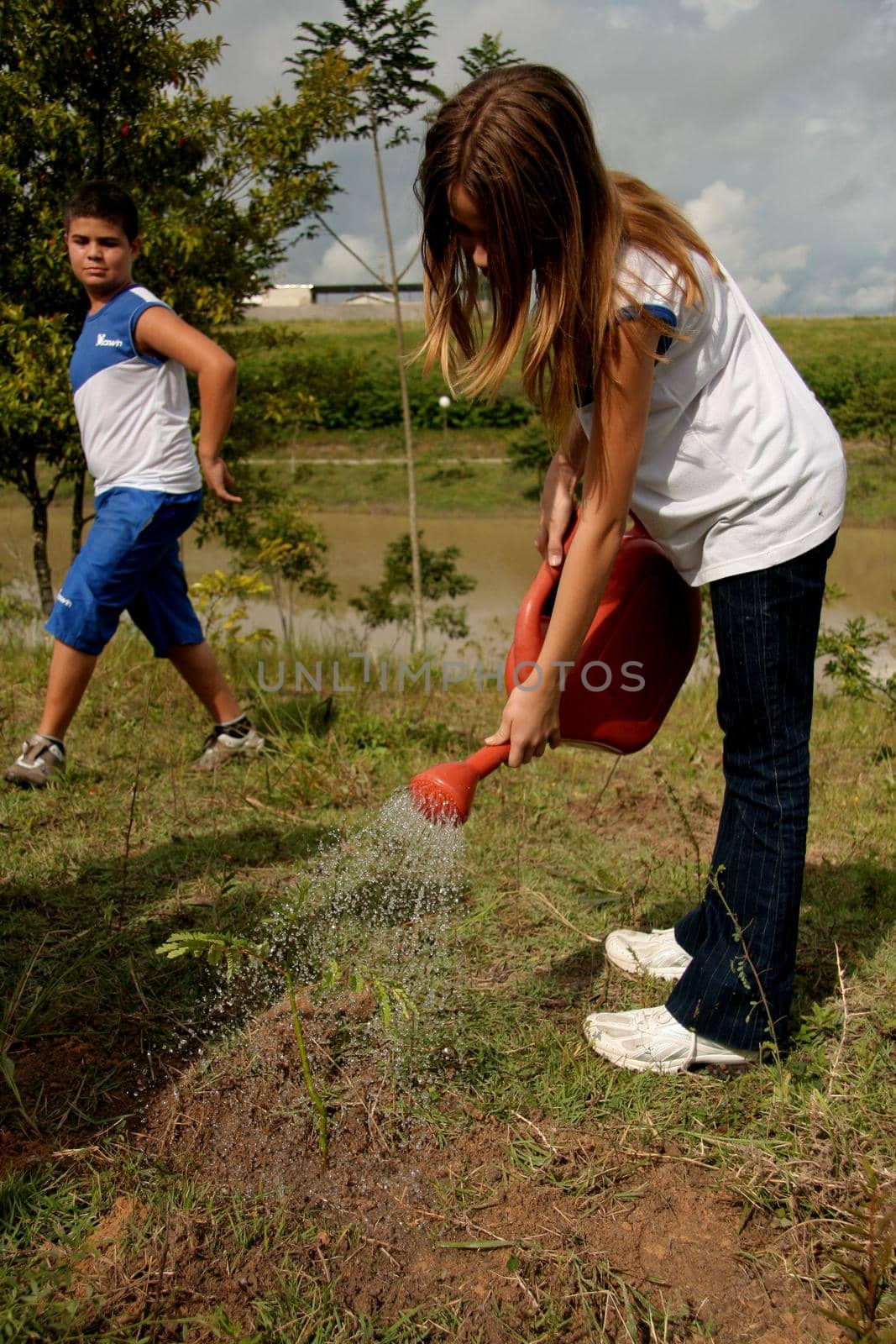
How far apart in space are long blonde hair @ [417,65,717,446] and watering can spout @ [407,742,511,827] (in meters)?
0.60

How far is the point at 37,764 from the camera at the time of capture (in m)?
2.98

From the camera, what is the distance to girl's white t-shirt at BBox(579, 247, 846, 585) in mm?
1598

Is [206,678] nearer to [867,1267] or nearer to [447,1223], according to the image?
[447,1223]

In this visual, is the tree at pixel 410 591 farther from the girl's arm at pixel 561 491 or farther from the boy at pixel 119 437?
the girl's arm at pixel 561 491

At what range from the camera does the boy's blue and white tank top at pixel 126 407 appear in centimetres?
306

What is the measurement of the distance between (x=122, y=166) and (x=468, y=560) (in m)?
8.14

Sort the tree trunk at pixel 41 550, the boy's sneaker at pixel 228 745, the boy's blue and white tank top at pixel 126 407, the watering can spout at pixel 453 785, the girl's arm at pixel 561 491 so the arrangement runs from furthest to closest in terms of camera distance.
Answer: the tree trunk at pixel 41 550 → the boy's sneaker at pixel 228 745 → the boy's blue and white tank top at pixel 126 407 → the girl's arm at pixel 561 491 → the watering can spout at pixel 453 785

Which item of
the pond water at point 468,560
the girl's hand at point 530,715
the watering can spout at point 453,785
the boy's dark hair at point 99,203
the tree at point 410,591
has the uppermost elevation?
the boy's dark hair at point 99,203

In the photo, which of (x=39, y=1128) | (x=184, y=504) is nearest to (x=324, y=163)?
(x=184, y=504)

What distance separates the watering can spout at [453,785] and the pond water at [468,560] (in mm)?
3747

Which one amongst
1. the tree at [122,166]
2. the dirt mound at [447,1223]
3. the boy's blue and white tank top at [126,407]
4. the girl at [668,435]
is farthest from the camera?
the tree at [122,166]

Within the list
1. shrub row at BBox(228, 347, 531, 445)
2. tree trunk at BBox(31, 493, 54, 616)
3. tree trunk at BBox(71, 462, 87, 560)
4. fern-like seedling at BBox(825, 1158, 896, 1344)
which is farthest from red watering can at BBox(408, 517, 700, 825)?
tree trunk at BBox(31, 493, 54, 616)

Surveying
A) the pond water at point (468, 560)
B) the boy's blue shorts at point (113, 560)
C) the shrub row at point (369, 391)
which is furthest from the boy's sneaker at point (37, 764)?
the pond water at point (468, 560)

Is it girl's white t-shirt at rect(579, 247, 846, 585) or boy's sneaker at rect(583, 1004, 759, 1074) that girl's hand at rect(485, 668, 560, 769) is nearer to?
girl's white t-shirt at rect(579, 247, 846, 585)
